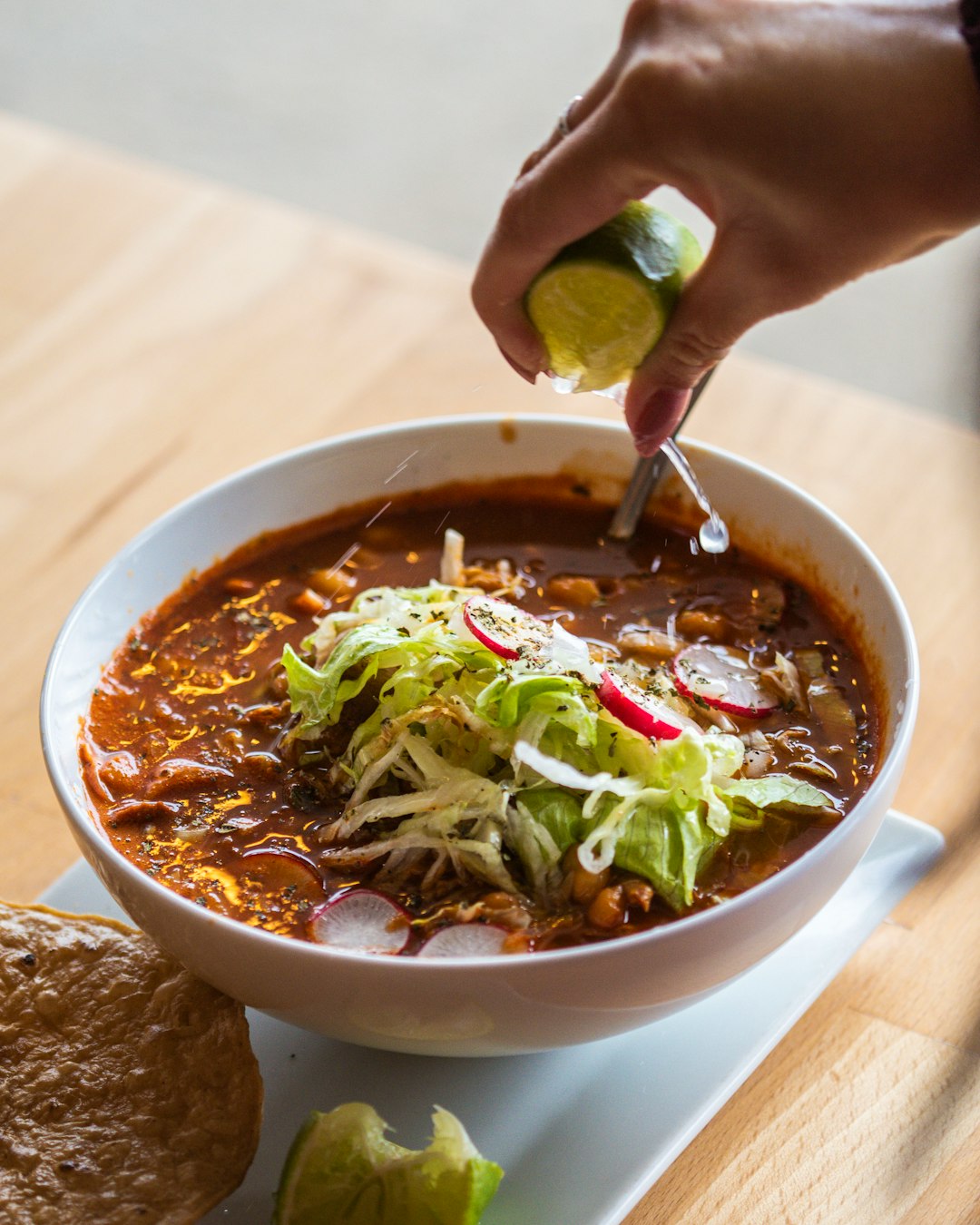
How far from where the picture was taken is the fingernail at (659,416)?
73.0 inches

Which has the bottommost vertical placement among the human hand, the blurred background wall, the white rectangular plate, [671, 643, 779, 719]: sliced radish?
the blurred background wall

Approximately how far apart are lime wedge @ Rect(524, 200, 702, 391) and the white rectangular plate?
0.87 m

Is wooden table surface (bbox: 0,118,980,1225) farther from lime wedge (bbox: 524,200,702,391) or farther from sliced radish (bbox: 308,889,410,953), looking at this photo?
lime wedge (bbox: 524,200,702,391)

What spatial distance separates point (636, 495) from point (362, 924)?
0.98 meters

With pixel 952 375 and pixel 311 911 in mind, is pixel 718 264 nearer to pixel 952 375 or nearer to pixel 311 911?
pixel 311 911

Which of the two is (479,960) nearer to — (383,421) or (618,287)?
(618,287)

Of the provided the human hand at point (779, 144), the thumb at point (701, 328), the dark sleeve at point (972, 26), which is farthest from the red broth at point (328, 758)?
Answer: the dark sleeve at point (972, 26)

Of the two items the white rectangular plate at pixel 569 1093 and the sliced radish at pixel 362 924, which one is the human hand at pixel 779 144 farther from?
the white rectangular plate at pixel 569 1093

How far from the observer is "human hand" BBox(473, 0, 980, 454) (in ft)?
4.92

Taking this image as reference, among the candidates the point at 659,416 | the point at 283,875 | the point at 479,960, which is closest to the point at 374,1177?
the point at 479,960

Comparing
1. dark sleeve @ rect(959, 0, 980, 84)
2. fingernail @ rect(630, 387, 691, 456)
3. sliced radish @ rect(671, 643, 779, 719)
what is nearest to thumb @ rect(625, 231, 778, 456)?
fingernail @ rect(630, 387, 691, 456)

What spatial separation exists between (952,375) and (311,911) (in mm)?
4488

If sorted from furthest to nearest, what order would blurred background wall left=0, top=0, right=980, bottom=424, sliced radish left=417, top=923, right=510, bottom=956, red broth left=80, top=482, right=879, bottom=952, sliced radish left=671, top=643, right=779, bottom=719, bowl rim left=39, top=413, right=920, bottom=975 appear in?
blurred background wall left=0, top=0, right=980, bottom=424, sliced radish left=671, top=643, right=779, bottom=719, red broth left=80, top=482, right=879, bottom=952, sliced radish left=417, top=923, right=510, bottom=956, bowl rim left=39, top=413, right=920, bottom=975

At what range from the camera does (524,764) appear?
1831 millimetres
